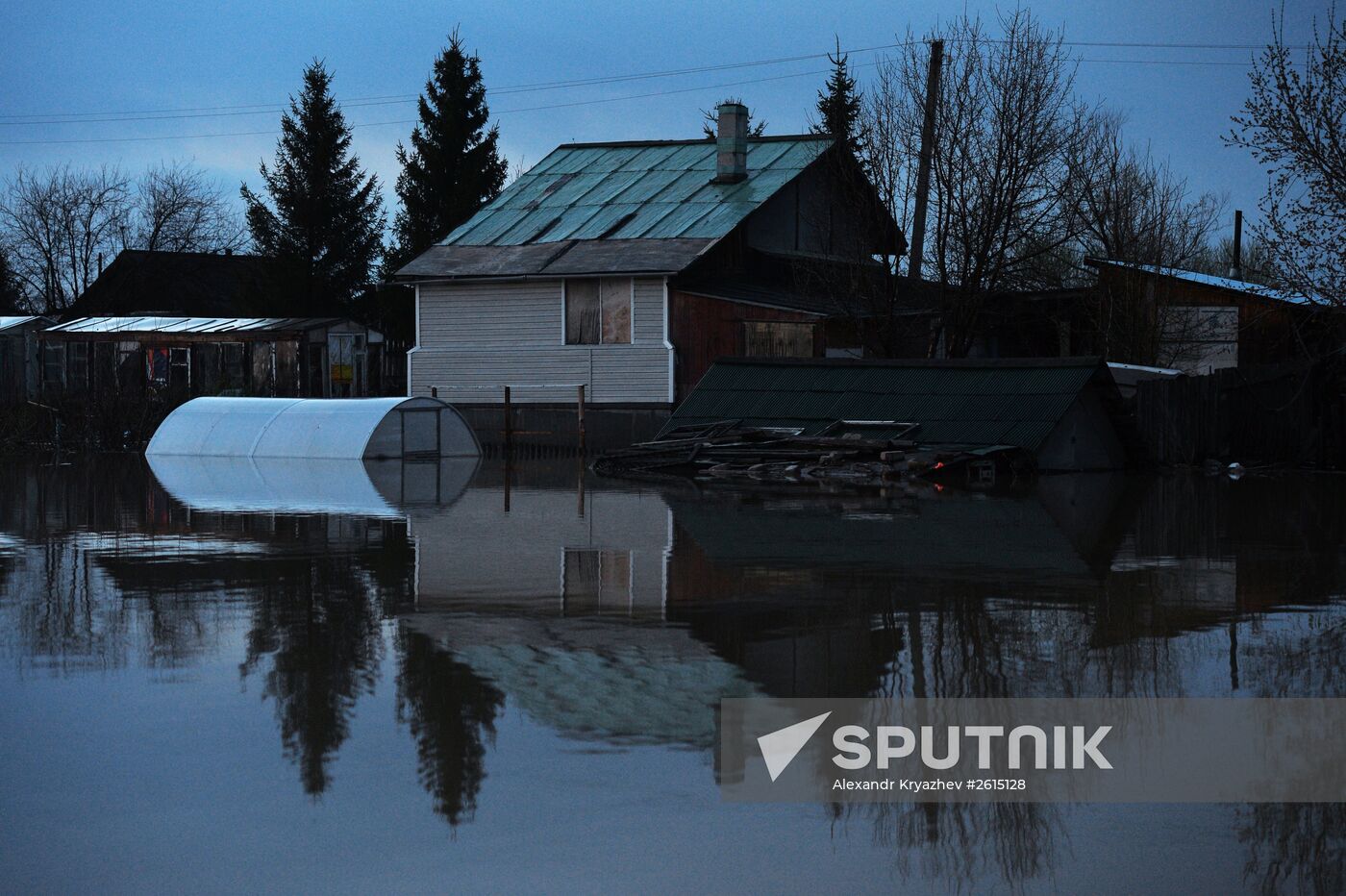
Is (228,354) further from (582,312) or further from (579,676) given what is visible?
(579,676)

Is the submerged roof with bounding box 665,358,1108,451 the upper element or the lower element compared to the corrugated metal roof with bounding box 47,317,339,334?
lower

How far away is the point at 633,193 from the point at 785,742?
3492 centimetres

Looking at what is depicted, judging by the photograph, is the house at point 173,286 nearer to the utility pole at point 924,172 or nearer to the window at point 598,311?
the window at point 598,311

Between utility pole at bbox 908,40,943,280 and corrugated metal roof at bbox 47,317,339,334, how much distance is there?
56.7 feet

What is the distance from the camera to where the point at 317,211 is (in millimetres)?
56469

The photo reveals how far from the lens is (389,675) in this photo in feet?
28.0

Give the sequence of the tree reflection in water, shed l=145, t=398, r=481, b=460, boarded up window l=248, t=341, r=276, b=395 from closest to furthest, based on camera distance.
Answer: the tree reflection in water, shed l=145, t=398, r=481, b=460, boarded up window l=248, t=341, r=276, b=395

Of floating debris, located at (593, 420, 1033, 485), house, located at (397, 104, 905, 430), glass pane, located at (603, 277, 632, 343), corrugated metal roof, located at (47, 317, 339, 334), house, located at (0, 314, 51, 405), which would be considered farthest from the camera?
house, located at (0, 314, 51, 405)

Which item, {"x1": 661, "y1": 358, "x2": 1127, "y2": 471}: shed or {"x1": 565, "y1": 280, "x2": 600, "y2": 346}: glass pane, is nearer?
{"x1": 661, "y1": 358, "x2": 1127, "y2": 471}: shed

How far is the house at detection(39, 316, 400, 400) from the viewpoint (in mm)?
42500

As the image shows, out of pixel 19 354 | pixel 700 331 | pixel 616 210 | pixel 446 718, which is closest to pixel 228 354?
pixel 19 354

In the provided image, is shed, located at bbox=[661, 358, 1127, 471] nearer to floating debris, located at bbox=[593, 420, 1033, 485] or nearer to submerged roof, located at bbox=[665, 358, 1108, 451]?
submerged roof, located at bbox=[665, 358, 1108, 451]

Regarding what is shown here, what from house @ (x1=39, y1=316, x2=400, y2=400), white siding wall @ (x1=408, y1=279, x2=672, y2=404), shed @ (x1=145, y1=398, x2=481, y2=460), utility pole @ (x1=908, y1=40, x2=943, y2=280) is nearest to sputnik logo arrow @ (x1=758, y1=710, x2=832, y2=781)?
shed @ (x1=145, y1=398, x2=481, y2=460)

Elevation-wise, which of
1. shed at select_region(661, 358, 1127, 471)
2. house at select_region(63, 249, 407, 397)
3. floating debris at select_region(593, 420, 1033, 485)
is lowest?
floating debris at select_region(593, 420, 1033, 485)
